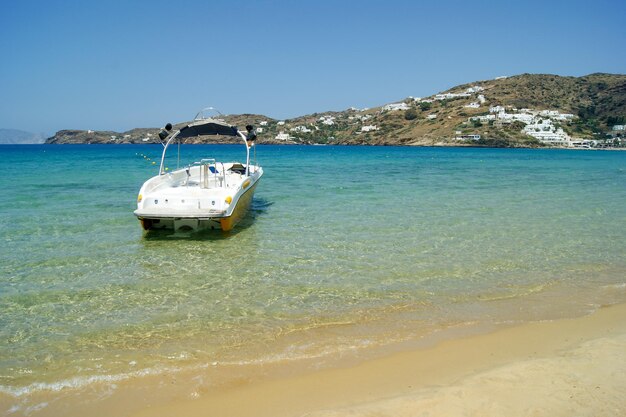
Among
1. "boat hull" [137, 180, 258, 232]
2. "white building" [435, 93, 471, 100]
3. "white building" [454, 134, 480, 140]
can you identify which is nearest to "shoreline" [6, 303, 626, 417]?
"boat hull" [137, 180, 258, 232]

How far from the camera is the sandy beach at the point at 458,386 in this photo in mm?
4219

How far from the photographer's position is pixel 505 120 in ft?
373

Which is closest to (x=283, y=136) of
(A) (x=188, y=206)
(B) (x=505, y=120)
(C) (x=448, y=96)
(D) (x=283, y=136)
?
(D) (x=283, y=136)

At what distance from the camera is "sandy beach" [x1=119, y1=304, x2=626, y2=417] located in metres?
4.22

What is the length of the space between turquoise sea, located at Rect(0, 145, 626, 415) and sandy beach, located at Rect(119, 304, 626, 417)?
22.0 inches

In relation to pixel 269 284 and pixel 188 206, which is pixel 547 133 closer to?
pixel 188 206

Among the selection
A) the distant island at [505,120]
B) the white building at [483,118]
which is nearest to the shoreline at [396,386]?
the distant island at [505,120]

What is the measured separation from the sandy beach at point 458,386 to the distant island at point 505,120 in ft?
354

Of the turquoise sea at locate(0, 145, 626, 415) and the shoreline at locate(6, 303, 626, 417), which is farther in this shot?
the turquoise sea at locate(0, 145, 626, 415)

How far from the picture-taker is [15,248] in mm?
10094

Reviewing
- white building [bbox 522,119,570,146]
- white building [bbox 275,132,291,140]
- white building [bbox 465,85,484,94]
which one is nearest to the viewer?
white building [bbox 522,119,570,146]

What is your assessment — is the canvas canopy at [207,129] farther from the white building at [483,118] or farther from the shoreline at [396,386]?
the white building at [483,118]

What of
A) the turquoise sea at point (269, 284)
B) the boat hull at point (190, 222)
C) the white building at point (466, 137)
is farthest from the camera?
the white building at point (466, 137)

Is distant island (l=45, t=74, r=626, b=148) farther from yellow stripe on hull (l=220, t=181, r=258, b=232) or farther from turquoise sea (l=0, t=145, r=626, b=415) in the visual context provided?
turquoise sea (l=0, t=145, r=626, b=415)
